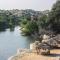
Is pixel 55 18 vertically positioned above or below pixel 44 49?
above

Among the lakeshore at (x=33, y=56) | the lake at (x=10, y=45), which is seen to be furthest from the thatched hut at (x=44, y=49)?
the lake at (x=10, y=45)

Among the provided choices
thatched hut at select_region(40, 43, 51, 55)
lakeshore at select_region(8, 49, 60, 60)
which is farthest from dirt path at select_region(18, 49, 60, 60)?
thatched hut at select_region(40, 43, 51, 55)

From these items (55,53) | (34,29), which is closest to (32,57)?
(55,53)

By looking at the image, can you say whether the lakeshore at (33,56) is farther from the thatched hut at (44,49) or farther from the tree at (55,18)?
the tree at (55,18)

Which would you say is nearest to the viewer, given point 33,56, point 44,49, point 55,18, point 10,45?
point 33,56

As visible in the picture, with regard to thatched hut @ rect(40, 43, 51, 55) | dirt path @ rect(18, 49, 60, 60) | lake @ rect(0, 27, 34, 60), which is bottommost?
lake @ rect(0, 27, 34, 60)

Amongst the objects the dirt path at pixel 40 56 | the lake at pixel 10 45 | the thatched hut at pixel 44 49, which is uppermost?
the thatched hut at pixel 44 49

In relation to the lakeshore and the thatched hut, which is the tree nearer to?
the thatched hut

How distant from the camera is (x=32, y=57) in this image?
14234 millimetres

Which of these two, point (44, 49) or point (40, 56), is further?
point (44, 49)

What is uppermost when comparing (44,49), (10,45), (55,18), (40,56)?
(55,18)

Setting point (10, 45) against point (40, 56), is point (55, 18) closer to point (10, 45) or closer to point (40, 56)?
point (10, 45)

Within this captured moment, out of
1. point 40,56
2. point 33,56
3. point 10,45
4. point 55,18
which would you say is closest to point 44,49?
point 40,56

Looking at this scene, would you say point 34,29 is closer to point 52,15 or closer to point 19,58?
point 52,15
